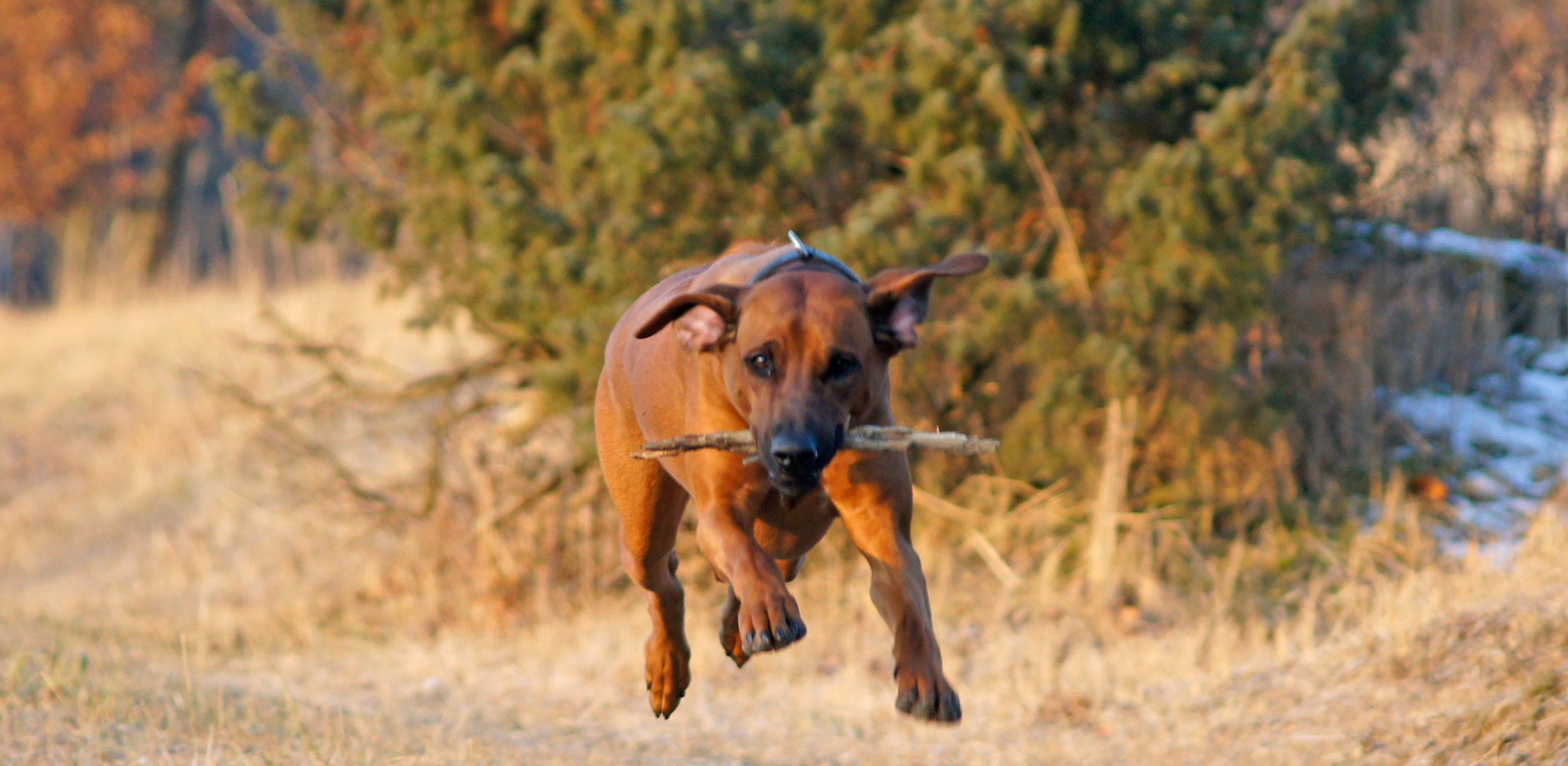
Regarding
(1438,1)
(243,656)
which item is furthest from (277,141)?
(1438,1)

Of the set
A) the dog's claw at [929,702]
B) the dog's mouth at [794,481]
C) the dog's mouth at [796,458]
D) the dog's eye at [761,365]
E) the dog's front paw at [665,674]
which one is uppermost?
the dog's eye at [761,365]

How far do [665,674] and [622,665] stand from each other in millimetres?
3096

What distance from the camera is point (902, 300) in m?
4.19

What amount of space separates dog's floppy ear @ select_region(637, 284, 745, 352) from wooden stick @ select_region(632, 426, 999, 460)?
26 centimetres

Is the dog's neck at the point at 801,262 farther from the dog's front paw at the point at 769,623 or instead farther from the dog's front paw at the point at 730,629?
the dog's front paw at the point at 730,629

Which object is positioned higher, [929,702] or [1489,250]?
[1489,250]

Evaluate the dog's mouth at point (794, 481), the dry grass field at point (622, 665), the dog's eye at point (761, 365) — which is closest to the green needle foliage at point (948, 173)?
the dry grass field at point (622, 665)

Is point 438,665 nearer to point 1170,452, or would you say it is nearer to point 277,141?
point 277,141

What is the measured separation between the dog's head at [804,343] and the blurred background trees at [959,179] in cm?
358

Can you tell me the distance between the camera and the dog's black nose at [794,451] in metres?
3.75

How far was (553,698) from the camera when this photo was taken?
309 inches

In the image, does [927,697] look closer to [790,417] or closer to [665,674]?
[790,417]

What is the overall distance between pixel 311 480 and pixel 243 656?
1328 millimetres

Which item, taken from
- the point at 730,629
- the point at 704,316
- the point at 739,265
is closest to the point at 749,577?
the point at 704,316
